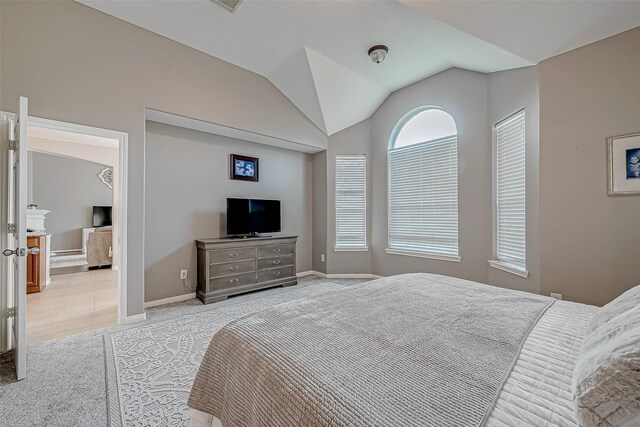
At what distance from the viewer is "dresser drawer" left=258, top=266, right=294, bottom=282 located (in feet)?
13.0

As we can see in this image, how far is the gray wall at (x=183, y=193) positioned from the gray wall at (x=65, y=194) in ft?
19.8

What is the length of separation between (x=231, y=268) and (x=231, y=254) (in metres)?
0.19

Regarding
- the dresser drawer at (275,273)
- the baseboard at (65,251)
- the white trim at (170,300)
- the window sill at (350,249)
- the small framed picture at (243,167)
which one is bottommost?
the white trim at (170,300)

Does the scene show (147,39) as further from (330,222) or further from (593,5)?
(593,5)

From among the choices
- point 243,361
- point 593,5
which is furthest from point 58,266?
point 593,5

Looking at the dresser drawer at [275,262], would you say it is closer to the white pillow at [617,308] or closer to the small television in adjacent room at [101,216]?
the white pillow at [617,308]

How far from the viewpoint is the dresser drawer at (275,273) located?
3.96 meters

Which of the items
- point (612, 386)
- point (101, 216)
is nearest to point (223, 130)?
point (612, 386)

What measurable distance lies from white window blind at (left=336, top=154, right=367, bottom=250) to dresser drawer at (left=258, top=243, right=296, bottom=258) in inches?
36.3

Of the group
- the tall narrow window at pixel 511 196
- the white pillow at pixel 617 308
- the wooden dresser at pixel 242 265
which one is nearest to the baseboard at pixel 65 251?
the wooden dresser at pixel 242 265

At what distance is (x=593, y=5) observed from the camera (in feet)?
6.70

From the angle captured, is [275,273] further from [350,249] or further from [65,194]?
[65,194]

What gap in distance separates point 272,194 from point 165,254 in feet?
5.96

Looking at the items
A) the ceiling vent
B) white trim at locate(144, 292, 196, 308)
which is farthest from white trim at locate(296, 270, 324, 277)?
the ceiling vent
